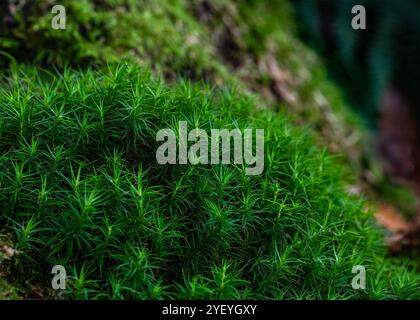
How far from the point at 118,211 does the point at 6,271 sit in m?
0.37

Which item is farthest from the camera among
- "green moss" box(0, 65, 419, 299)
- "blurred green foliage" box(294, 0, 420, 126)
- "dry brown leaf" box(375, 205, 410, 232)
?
"blurred green foliage" box(294, 0, 420, 126)

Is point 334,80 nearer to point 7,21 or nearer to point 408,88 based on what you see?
point 408,88

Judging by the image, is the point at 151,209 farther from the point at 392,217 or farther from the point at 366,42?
the point at 366,42

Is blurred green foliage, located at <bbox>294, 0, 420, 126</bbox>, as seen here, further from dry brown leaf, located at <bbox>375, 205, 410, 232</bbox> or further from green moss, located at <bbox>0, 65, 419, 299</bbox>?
green moss, located at <bbox>0, 65, 419, 299</bbox>

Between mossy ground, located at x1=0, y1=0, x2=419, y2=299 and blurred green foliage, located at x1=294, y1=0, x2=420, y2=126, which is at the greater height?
blurred green foliage, located at x1=294, y1=0, x2=420, y2=126

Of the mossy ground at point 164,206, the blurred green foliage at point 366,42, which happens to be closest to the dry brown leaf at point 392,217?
the blurred green foliage at point 366,42

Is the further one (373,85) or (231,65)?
(373,85)

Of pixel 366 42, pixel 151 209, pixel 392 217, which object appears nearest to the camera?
pixel 151 209

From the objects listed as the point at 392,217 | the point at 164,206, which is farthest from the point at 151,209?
the point at 392,217

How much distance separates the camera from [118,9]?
10.0 feet

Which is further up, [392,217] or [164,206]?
[164,206]

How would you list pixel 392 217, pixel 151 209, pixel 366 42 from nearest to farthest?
pixel 151 209 < pixel 392 217 < pixel 366 42

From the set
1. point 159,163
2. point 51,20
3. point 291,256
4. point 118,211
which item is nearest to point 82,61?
point 51,20

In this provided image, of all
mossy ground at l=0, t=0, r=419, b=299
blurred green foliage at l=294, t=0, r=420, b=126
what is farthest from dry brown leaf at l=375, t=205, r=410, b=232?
mossy ground at l=0, t=0, r=419, b=299
